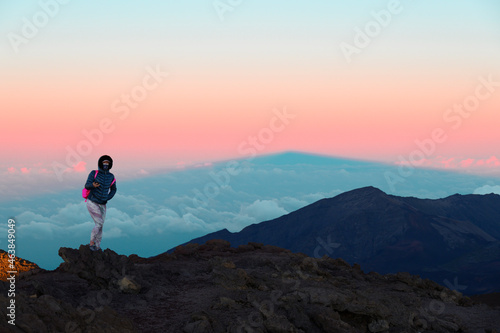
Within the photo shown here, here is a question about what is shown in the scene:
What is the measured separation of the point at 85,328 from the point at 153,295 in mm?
3900

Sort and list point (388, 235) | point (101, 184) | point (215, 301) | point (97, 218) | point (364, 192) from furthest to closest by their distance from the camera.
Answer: point (364, 192), point (388, 235), point (97, 218), point (101, 184), point (215, 301)

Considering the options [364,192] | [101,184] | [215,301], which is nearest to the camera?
[215,301]

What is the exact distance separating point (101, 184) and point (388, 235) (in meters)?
59.6

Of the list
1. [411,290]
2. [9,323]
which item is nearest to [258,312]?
[9,323]

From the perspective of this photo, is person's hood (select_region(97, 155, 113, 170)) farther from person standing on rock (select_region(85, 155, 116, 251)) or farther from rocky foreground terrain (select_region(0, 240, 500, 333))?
rocky foreground terrain (select_region(0, 240, 500, 333))

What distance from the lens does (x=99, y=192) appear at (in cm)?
1507

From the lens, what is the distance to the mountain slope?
63531 mm

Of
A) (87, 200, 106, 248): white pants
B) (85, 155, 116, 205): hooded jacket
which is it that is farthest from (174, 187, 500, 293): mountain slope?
(85, 155, 116, 205): hooded jacket

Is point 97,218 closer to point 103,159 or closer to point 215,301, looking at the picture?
point 103,159

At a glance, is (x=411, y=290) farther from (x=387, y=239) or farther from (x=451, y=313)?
(x=387, y=239)

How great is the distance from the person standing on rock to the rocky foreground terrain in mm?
545

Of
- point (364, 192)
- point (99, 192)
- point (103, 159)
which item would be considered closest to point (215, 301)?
point (99, 192)

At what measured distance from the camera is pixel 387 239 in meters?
69.0

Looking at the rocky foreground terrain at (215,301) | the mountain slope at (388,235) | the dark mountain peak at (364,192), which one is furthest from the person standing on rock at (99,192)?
the dark mountain peak at (364,192)
